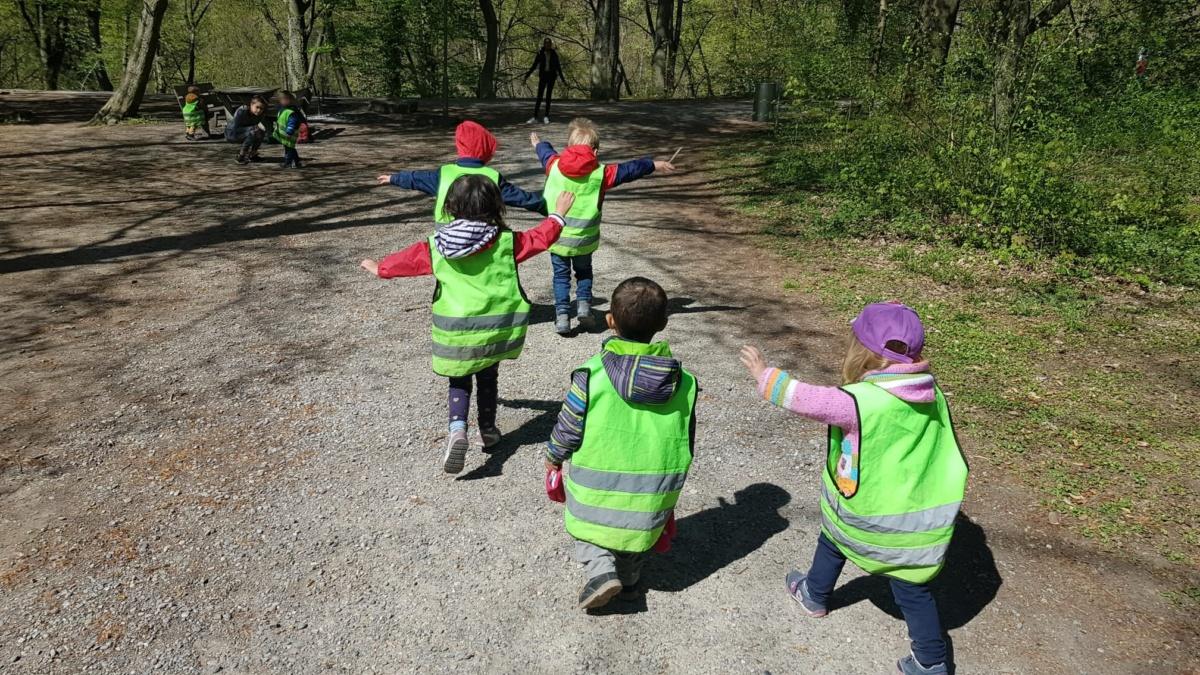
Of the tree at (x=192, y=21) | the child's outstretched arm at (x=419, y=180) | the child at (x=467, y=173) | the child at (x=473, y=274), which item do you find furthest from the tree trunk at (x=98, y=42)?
the child at (x=473, y=274)

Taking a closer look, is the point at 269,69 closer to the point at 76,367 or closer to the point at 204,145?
the point at 204,145

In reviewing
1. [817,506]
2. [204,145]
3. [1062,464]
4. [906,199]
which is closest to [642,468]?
[817,506]

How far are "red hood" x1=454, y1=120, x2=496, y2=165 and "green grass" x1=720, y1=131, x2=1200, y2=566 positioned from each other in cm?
375

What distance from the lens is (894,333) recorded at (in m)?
2.62

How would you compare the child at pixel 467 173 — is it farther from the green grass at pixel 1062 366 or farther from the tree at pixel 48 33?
the tree at pixel 48 33

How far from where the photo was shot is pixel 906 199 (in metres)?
9.01

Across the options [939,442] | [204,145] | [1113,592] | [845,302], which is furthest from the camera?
[204,145]

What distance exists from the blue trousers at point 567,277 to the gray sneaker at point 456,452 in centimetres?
228

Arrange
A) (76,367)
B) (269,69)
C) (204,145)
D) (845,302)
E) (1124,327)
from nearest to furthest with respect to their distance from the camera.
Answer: (76,367), (1124,327), (845,302), (204,145), (269,69)

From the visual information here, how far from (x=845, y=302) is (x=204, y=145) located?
12.7 metres

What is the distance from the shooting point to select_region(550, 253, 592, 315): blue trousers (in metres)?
6.11

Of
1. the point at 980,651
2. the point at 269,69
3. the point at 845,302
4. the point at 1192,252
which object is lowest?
the point at 980,651

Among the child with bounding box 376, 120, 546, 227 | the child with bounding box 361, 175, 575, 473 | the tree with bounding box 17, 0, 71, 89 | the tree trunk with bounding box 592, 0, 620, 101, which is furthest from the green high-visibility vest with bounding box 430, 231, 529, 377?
the tree with bounding box 17, 0, 71, 89

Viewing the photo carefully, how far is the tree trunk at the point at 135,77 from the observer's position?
1468cm
